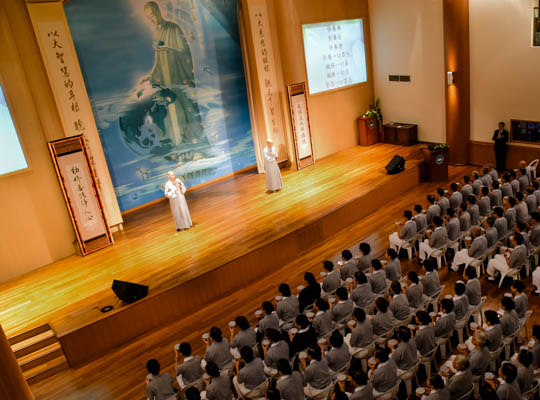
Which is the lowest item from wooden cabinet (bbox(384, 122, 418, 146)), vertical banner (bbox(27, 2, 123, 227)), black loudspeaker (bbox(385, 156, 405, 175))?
black loudspeaker (bbox(385, 156, 405, 175))

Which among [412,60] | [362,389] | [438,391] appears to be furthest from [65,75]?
[412,60]

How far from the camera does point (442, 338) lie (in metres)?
5.13

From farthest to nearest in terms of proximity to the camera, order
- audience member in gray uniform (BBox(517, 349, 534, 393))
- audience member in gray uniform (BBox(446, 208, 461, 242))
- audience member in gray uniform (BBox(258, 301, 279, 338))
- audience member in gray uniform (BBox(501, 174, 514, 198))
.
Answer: audience member in gray uniform (BBox(501, 174, 514, 198)), audience member in gray uniform (BBox(446, 208, 461, 242)), audience member in gray uniform (BBox(258, 301, 279, 338)), audience member in gray uniform (BBox(517, 349, 534, 393))

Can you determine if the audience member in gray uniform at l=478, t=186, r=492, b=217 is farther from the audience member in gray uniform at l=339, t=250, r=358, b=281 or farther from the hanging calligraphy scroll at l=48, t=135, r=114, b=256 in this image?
the hanging calligraphy scroll at l=48, t=135, r=114, b=256

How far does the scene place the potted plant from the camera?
1061 centimetres

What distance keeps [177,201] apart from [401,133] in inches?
265

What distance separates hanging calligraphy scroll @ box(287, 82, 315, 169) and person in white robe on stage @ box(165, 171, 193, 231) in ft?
12.0

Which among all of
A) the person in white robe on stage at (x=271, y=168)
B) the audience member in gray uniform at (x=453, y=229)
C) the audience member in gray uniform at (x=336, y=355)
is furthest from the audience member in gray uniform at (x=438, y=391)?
the person in white robe on stage at (x=271, y=168)

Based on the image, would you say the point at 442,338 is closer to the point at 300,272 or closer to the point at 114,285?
the point at 300,272

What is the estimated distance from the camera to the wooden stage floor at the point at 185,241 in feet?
23.8

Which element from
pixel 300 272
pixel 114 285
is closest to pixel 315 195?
pixel 300 272

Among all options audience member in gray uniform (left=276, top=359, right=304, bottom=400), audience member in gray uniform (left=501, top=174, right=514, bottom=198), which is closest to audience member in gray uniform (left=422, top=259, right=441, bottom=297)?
audience member in gray uniform (left=276, top=359, right=304, bottom=400)

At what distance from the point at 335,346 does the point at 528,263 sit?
11.6 ft

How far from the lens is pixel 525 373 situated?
411 cm
